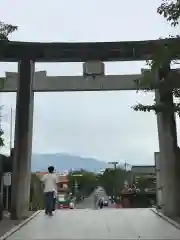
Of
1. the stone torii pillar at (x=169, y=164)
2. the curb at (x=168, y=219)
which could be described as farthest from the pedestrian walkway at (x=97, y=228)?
the stone torii pillar at (x=169, y=164)

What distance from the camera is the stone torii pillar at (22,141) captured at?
13.5 metres

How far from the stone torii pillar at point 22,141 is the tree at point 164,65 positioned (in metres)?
4.61

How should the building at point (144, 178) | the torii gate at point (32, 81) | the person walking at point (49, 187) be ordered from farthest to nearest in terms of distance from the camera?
1. the building at point (144, 178)
2. the torii gate at point (32, 81)
3. the person walking at point (49, 187)

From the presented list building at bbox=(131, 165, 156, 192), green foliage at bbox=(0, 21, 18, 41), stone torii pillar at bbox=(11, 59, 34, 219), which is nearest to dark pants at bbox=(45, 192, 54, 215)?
stone torii pillar at bbox=(11, 59, 34, 219)

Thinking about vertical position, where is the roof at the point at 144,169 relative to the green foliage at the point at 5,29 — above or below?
below

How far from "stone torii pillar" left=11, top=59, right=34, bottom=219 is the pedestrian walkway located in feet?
3.10

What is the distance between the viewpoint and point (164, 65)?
29.4 ft

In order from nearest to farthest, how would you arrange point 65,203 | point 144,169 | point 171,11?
1. point 171,11
2. point 65,203
3. point 144,169

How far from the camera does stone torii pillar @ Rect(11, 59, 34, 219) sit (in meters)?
13.5

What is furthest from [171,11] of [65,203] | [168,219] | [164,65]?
[65,203]

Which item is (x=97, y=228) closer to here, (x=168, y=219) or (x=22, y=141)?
(x=168, y=219)

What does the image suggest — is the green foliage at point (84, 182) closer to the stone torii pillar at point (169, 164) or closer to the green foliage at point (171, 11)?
the stone torii pillar at point (169, 164)

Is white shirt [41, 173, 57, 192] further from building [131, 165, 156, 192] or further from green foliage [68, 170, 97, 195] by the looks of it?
green foliage [68, 170, 97, 195]

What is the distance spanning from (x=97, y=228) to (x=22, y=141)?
4.52m
